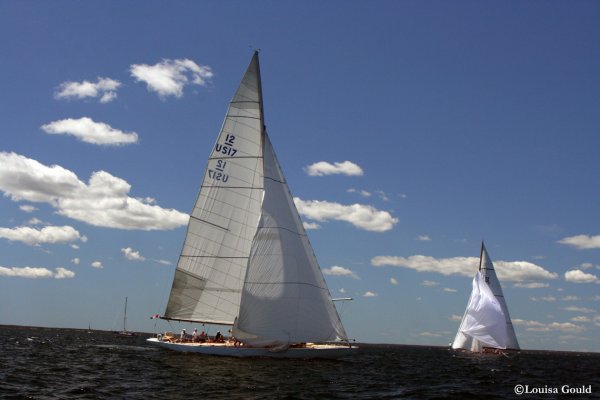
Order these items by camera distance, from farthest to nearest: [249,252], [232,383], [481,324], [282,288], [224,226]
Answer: [481,324]
[224,226]
[249,252]
[282,288]
[232,383]

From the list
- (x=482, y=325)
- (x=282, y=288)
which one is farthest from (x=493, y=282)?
(x=282, y=288)

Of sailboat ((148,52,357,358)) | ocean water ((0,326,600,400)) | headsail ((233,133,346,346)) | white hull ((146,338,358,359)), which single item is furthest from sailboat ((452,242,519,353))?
headsail ((233,133,346,346))

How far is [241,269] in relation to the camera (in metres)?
45.1

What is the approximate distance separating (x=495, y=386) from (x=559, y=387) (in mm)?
5528

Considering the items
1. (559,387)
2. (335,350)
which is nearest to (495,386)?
(559,387)

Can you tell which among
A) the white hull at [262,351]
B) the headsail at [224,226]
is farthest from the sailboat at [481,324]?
the headsail at [224,226]

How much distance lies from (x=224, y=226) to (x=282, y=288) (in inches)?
271

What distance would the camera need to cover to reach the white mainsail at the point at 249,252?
140 feet

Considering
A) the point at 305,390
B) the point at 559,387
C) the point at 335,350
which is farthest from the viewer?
the point at 335,350

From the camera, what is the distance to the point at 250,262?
4288cm

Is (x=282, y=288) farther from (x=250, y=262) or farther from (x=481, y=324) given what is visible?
(x=481, y=324)

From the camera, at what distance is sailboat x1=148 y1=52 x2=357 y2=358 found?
42.5 m

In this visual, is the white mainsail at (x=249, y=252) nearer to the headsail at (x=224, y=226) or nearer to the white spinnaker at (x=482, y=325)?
the headsail at (x=224, y=226)

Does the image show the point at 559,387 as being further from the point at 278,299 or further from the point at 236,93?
the point at 236,93
